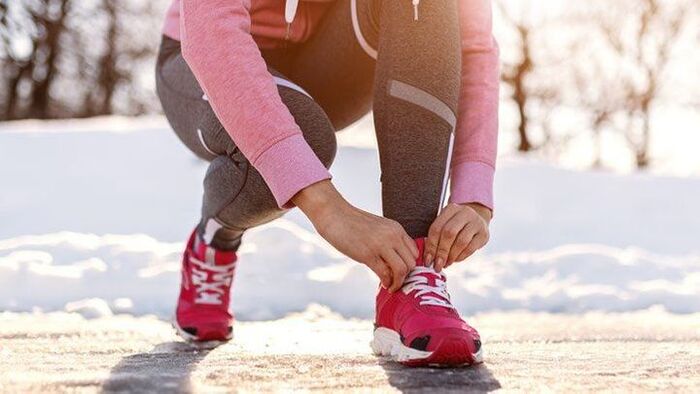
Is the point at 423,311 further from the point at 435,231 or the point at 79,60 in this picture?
the point at 79,60

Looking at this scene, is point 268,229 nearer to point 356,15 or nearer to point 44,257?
point 44,257

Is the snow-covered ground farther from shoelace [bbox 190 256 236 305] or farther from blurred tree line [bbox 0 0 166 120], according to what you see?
blurred tree line [bbox 0 0 166 120]

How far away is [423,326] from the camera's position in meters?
1.21

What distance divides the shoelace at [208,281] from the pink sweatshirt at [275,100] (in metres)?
0.48

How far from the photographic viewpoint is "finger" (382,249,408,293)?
3.88 feet

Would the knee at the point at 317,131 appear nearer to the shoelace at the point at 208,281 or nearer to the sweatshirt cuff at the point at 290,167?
the sweatshirt cuff at the point at 290,167

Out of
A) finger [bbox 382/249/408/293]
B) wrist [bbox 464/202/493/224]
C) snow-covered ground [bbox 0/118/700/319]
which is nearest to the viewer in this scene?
finger [bbox 382/249/408/293]

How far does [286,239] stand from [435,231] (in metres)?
2.17

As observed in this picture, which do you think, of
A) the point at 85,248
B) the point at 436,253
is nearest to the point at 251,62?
the point at 436,253

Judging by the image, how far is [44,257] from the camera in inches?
117

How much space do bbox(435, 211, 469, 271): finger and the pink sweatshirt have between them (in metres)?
0.13

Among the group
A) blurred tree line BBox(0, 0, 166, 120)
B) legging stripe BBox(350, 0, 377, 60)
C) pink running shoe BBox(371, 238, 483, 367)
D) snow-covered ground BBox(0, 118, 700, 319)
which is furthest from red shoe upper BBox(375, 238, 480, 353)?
blurred tree line BBox(0, 0, 166, 120)

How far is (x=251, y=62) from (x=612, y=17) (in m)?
15.5

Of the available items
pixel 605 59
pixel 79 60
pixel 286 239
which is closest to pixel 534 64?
pixel 605 59
